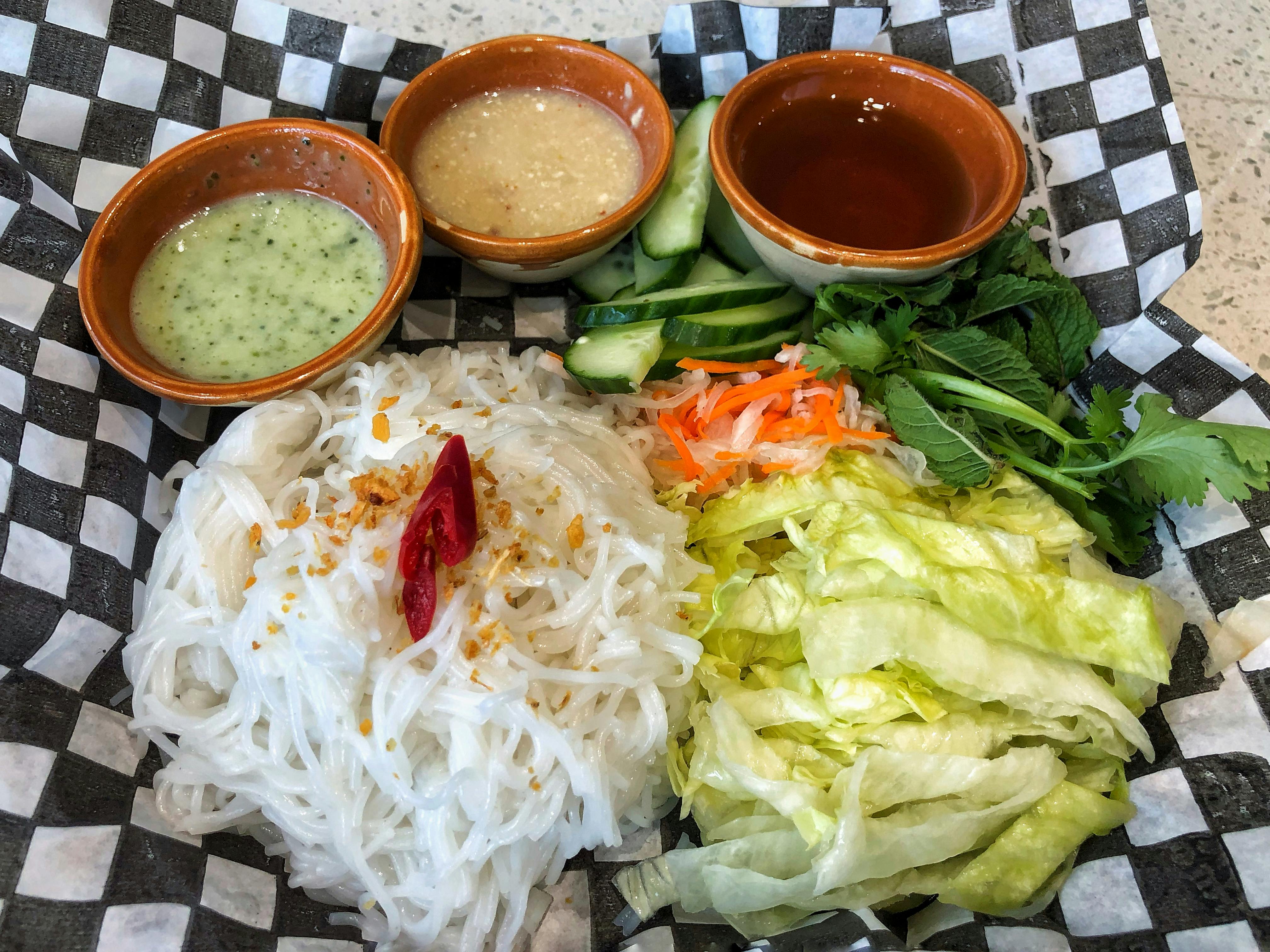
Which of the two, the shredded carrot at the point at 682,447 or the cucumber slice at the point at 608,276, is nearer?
the shredded carrot at the point at 682,447

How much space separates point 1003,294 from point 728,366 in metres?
0.71

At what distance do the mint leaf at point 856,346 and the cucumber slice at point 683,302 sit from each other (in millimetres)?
260

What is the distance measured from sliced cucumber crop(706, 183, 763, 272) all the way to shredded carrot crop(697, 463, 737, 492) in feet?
2.20

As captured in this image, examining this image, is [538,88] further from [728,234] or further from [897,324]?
[897,324]

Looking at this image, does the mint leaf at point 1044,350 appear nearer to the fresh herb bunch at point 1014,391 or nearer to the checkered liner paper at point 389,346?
the fresh herb bunch at point 1014,391

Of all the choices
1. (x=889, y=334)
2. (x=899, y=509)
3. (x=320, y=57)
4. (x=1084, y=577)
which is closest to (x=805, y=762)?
(x=899, y=509)

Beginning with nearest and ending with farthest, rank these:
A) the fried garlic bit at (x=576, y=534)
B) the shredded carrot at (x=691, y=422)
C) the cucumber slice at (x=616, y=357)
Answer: the fried garlic bit at (x=576, y=534), the cucumber slice at (x=616, y=357), the shredded carrot at (x=691, y=422)

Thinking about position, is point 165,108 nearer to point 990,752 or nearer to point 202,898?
point 202,898

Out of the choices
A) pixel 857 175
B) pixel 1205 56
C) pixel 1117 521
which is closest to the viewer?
pixel 1117 521

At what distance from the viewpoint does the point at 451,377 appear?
222 centimetres

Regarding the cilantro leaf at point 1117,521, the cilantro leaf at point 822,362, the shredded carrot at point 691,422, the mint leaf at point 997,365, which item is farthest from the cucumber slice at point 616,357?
the cilantro leaf at point 1117,521

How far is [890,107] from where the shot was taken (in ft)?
7.99

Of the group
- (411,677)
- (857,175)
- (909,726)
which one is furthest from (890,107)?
(411,677)

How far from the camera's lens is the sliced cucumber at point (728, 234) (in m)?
2.46
